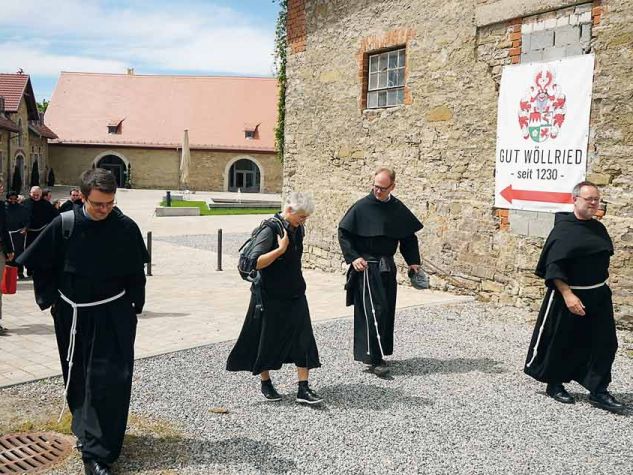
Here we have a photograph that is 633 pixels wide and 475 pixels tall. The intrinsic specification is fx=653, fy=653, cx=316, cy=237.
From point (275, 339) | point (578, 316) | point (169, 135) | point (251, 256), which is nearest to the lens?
point (251, 256)

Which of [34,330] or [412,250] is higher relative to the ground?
[412,250]

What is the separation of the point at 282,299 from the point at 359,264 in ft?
3.43

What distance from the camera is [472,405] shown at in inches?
208

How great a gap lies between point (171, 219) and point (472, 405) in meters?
20.1

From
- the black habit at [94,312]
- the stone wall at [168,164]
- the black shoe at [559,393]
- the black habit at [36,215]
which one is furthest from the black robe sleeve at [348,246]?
the stone wall at [168,164]

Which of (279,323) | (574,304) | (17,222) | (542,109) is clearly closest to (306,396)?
(279,323)

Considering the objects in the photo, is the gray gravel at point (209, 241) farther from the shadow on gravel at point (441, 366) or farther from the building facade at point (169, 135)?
the building facade at point (169, 135)

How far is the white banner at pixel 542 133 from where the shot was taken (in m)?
8.15

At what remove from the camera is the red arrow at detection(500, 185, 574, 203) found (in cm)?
838

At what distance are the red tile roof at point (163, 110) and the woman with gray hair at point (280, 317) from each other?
118 feet

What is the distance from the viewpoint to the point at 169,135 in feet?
135

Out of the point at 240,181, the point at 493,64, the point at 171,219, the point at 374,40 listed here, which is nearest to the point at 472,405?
the point at 493,64

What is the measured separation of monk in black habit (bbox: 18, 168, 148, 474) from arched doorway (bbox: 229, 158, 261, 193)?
3789cm

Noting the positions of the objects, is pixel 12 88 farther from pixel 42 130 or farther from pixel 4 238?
pixel 4 238
